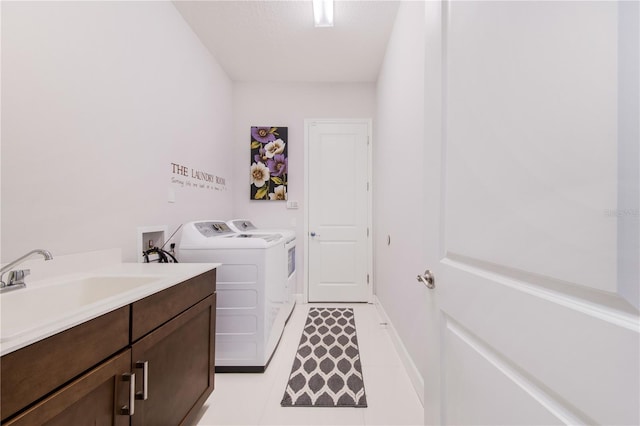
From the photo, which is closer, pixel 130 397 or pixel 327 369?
pixel 130 397

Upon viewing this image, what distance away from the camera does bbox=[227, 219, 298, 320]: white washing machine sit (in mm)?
2691

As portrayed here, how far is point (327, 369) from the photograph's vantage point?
1.90 m

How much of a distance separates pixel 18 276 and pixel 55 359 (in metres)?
0.53

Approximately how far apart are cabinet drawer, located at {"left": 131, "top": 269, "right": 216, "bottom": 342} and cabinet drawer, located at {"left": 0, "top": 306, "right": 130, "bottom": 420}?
0.07m

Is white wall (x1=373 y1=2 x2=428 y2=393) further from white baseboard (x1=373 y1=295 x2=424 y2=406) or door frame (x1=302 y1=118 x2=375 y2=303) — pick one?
door frame (x1=302 y1=118 x2=375 y2=303)

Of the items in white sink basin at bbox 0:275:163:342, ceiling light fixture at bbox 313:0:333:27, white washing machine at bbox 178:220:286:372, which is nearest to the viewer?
white sink basin at bbox 0:275:163:342

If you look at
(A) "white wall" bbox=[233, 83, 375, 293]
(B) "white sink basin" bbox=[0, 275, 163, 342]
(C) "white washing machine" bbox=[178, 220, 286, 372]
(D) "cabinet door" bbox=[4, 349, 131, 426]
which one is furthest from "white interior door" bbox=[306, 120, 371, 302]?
(D) "cabinet door" bbox=[4, 349, 131, 426]

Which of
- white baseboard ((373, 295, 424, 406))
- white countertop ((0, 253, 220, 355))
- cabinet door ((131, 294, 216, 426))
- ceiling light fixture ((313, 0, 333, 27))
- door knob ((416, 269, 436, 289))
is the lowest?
white baseboard ((373, 295, 424, 406))

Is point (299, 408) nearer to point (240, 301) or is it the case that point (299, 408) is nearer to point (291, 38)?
point (240, 301)

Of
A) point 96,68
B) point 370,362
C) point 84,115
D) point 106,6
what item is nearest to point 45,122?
point 84,115

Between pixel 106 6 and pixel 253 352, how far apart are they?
2286 millimetres

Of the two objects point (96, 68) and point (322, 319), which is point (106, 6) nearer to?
point (96, 68)

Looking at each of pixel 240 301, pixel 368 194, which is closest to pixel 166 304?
pixel 240 301

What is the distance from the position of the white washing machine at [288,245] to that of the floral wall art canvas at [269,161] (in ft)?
1.46
